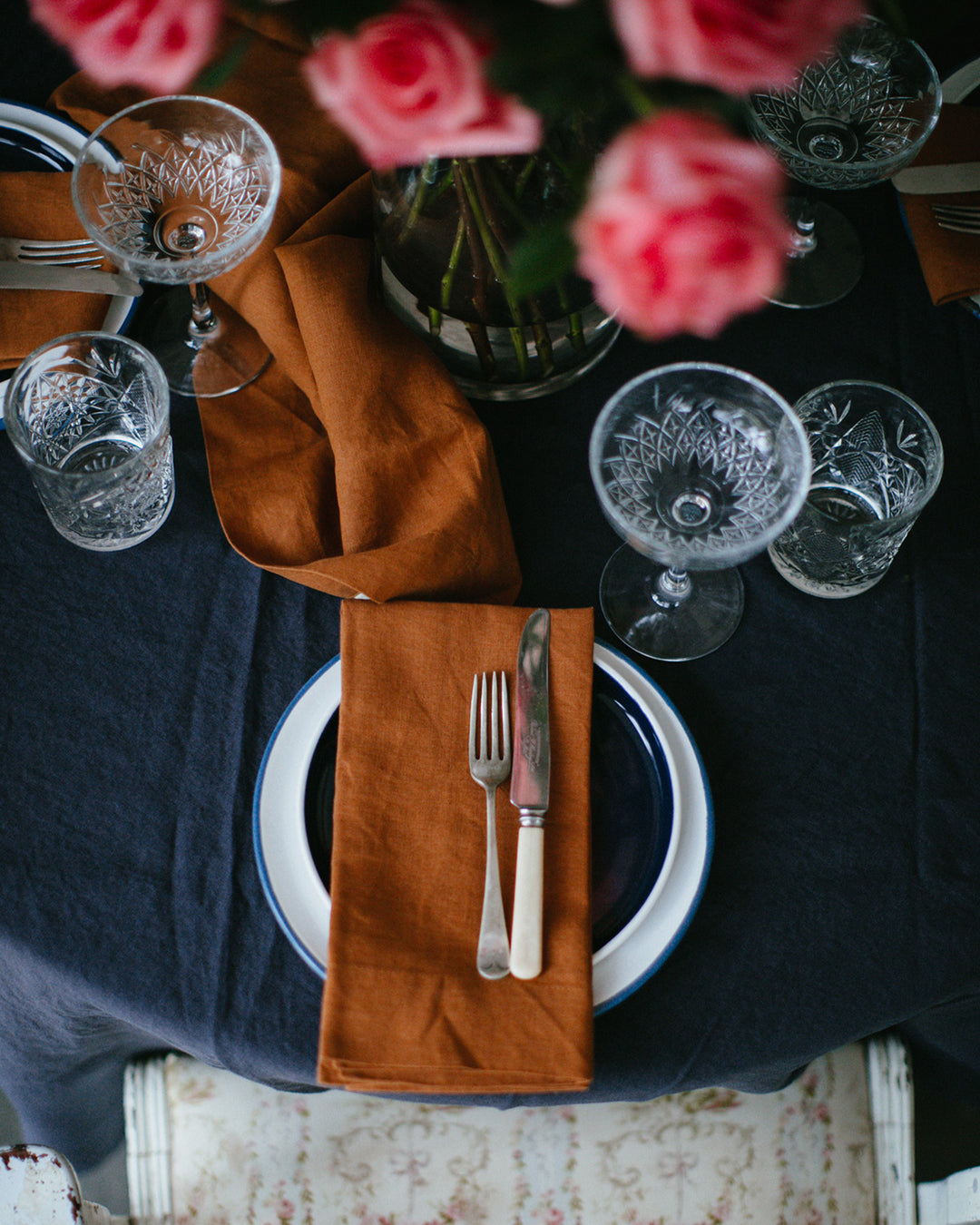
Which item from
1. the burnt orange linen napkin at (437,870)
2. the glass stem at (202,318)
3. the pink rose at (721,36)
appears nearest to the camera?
the pink rose at (721,36)

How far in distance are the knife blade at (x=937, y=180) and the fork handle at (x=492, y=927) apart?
2.22 ft

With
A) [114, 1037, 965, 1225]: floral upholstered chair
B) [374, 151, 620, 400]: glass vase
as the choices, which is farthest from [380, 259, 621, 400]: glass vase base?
[114, 1037, 965, 1225]: floral upholstered chair

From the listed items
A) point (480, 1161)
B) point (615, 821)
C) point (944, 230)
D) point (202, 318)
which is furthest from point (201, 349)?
point (480, 1161)

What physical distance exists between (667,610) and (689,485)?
0.10 m

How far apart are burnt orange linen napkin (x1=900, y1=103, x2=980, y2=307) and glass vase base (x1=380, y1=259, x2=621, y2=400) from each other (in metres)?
0.29

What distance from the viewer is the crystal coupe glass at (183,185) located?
30.4 inches

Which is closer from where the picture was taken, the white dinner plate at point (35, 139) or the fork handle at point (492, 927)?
the fork handle at point (492, 927)

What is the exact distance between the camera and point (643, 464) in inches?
29.2

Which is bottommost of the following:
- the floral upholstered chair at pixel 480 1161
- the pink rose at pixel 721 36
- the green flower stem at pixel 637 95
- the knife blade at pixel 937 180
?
the floral upholstered chair at pixel 480 1161

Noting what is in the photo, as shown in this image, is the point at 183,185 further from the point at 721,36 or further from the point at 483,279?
the point at 721,36

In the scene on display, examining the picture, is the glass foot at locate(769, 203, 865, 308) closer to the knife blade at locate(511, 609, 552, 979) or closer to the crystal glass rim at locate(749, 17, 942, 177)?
the crystal glass rim at locate(749, 17, 942, 177)

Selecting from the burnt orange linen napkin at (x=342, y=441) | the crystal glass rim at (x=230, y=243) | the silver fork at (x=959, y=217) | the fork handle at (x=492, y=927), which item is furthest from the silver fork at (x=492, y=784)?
the silver fork at (x=959, y=217)

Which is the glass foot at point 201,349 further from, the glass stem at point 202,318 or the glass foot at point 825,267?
the glass foot at point 825,267

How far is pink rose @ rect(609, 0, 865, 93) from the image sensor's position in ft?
1.15
